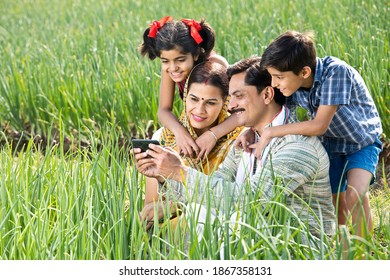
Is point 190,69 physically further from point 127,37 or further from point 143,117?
point 127,37

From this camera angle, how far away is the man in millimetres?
3133

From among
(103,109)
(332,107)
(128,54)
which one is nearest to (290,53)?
(332,107)

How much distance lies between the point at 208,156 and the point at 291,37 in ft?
2.67

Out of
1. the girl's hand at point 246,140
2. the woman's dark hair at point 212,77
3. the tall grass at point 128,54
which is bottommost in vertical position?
the tall grass at point 128,54

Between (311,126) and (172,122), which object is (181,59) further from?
(311,126)

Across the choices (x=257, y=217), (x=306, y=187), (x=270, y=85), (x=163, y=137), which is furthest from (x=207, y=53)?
(x=257, y=217)

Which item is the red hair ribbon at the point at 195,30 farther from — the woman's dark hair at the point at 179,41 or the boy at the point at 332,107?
the boy at the point at 332,107

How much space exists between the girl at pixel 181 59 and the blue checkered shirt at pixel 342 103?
446mm

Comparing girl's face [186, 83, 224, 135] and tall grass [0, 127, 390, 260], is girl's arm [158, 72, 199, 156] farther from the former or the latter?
tall grass [0, 127, 390, 260]

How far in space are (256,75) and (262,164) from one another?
1.16 feet

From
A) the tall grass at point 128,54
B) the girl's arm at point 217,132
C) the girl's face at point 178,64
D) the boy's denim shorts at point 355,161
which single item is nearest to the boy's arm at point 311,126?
the boy's denim shorts at point 355,161

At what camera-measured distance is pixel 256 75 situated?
3387 mm

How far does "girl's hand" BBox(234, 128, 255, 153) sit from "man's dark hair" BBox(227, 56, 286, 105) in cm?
17

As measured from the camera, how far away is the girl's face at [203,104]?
12.5 feet
